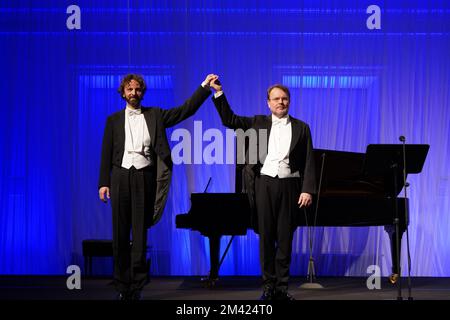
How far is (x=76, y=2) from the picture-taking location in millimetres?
7938

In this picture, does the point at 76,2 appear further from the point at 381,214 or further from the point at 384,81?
the point at 381,214

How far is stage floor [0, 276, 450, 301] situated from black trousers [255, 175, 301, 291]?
2.23ft

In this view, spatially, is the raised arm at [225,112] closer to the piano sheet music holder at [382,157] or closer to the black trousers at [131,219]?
the black trousers at [131,219]

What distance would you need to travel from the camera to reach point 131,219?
15.6ft

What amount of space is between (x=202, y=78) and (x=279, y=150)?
10.5 ft

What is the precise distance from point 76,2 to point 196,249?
306 centimetres

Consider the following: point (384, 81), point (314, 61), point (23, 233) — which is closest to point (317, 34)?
point (314, 61)

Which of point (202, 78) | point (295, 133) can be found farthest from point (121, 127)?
point (202, 78)

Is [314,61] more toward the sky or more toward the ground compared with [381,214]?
more toward the sky

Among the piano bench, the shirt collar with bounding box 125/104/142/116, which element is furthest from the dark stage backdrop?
the shirt collar with bounding box 125/104/142/116

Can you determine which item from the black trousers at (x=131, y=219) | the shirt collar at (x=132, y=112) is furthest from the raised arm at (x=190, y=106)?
the black trousers at (x=131, y=219)

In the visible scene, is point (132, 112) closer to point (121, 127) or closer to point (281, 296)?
point (121, 127)

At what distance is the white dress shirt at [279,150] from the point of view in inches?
190

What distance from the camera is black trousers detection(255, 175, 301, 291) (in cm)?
482
